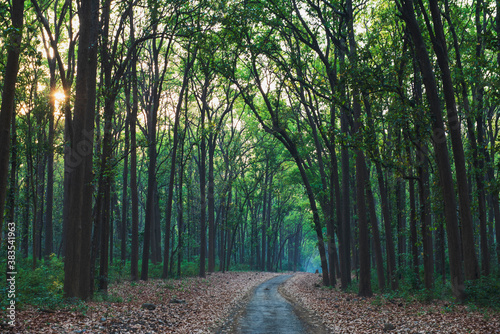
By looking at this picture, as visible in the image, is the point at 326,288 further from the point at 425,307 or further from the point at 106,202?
the point at 106,202

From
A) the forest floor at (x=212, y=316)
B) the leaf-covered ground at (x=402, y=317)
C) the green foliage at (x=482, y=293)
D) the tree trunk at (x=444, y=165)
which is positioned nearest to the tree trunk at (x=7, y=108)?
the forest floor at (x=212, y=316)

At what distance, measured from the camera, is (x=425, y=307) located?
12.4 meters

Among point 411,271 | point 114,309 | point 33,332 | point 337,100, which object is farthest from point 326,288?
point 33,332

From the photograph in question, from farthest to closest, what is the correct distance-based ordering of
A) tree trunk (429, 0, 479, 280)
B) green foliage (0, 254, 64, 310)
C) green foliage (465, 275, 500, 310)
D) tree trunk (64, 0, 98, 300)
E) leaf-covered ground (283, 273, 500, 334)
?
tree trunk (429, 0, 479, 280) < tree trunk (64, 0, 98, 300) < green foliage (465, 275, 500, 310) < green foliage (0, 254, 64, 310) < leaf-covered ground (283, 273, 500, 334)

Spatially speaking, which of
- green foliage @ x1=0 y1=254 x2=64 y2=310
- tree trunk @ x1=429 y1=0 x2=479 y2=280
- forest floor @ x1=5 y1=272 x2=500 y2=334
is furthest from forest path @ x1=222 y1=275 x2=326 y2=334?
tree trunk @ x1=429 y1=0 x2=479 y2=280

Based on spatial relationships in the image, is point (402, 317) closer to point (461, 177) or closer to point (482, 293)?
point (482, 293)

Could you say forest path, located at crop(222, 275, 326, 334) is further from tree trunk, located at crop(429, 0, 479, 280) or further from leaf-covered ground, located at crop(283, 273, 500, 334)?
tree trunk, located at crop(429, 0, 479, 280)

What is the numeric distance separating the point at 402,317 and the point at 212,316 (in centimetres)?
596

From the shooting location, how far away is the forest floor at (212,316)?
882 cm

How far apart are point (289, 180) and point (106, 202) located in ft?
72.1

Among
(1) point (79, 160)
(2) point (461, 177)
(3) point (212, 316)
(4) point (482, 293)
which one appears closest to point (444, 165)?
(2) point (461, 177)

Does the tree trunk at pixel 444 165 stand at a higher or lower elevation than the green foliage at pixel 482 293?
higher

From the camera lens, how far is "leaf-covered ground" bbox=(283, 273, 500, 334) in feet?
29.7

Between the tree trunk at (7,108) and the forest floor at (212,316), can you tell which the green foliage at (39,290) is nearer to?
the forest floor at (212,316)
